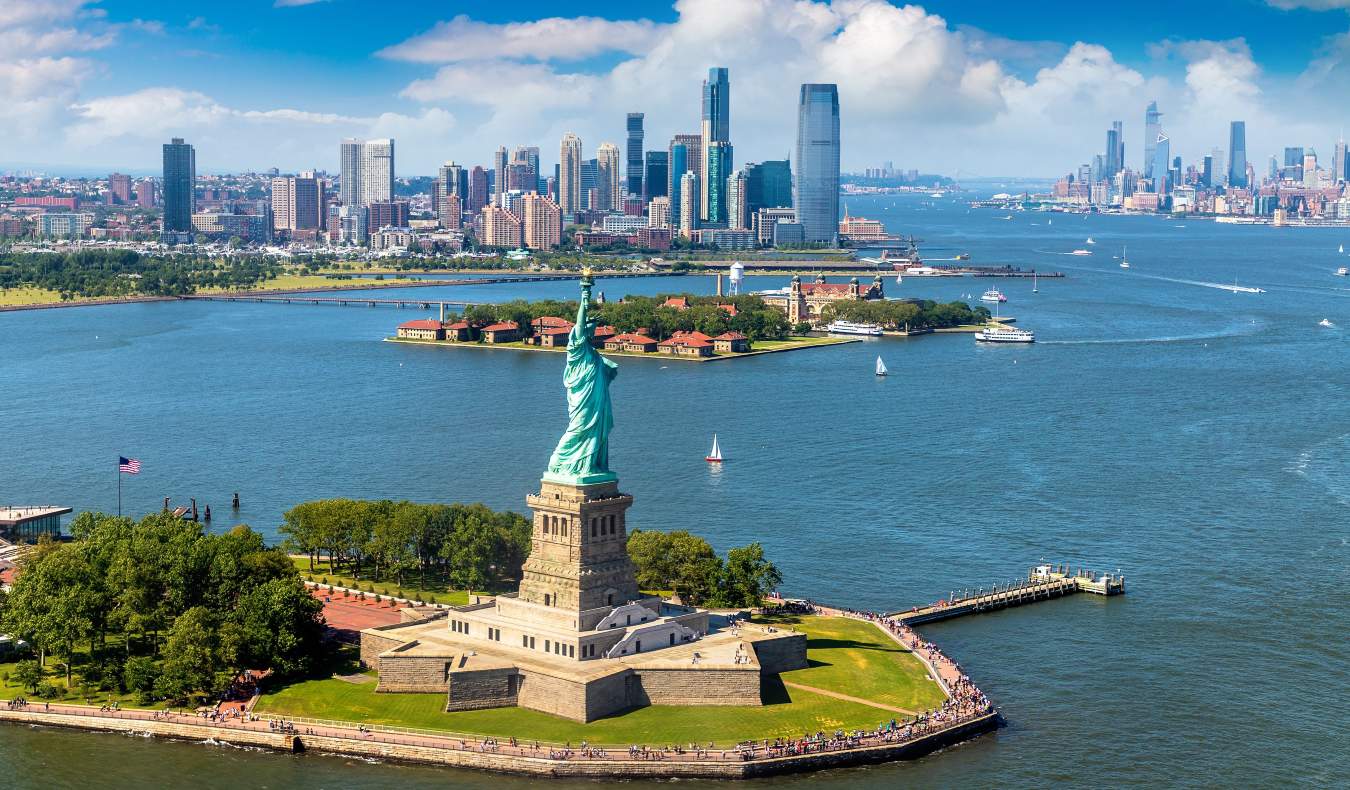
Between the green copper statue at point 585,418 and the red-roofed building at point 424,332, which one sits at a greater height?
the green copper statue at point 585,418

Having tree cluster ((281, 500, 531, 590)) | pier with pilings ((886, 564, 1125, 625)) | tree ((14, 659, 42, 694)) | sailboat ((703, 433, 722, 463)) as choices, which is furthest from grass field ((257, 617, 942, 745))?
sailboat ((703, 433, 722, 463))

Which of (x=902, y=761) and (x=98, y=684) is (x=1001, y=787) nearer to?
(x=902, y=761)

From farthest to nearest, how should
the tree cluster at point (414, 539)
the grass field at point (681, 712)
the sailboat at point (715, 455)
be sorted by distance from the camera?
the sailboat at point (715, 455), the tree cluster at point (414, 539), the grass field at point (681, 712)

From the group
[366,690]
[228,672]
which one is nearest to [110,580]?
[228,672]

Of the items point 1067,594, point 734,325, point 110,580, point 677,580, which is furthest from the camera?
point 734,325

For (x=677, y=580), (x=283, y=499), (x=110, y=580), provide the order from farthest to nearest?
(x=283, y=499)
(x=677, y=580)
(x=110, y=580)

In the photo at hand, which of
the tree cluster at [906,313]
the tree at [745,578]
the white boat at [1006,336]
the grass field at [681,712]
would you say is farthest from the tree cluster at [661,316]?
the grass field at [681,712]

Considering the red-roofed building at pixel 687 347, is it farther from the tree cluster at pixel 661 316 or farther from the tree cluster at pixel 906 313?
the tree cluster at pixel 906 313
